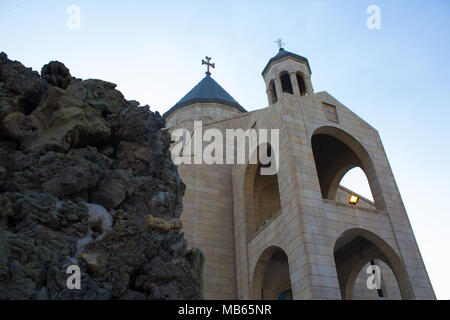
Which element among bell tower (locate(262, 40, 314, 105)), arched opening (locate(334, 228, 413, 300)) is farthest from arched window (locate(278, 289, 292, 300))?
bell tower (locate(262, 40, 314, 105))

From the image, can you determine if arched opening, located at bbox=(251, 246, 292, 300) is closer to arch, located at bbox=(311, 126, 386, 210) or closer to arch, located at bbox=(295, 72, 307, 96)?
arch, located at bbox=(311, 126, 386, 210)

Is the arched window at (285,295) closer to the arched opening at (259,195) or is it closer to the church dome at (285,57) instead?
the arched opening at (259,195)

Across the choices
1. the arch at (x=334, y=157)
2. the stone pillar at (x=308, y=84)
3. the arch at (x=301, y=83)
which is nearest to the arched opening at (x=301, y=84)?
the arch at (x=301, y=83)

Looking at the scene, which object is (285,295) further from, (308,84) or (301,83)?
(301,83)

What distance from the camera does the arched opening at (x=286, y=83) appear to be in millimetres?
22750

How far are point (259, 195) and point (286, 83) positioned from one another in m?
8.20

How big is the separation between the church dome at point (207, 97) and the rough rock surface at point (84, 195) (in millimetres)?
19159

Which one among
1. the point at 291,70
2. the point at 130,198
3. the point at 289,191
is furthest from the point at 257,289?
the point at 291,70

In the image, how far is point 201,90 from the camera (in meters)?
28.4

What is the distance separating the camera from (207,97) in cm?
2702

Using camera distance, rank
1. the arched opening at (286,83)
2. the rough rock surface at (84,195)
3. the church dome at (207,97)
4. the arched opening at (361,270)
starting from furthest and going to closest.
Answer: the church dome at (207,97) → the arched opening at (286,83) → the arched opening at (361,270) → the rough rock surface at (84,195)

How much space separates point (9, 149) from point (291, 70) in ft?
60.1

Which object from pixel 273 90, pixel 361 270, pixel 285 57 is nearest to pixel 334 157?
pixel 361 270
